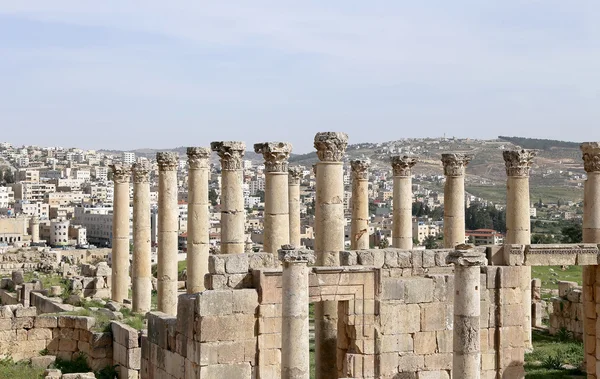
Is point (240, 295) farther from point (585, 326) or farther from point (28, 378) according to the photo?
point (585, 326)

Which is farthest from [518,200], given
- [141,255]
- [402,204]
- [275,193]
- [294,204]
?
[141,255]

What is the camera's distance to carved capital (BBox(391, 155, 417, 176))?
101 ft

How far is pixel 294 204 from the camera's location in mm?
34156

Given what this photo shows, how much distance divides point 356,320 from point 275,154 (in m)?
5.25

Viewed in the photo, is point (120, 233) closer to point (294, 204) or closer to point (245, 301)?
point (294, 204)

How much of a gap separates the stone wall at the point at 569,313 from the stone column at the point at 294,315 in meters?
15.6

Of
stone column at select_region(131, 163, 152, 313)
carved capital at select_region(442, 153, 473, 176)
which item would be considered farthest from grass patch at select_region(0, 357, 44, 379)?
carved capital at select_region(442, 153, 473, 176)

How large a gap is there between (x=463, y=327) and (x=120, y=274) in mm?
17506

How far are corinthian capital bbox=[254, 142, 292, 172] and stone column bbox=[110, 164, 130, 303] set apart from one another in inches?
393

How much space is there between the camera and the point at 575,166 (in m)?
188

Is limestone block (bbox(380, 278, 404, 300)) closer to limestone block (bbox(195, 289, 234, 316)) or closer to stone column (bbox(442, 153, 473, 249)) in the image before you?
limestone block (bbox(195, 289, 234, 316))

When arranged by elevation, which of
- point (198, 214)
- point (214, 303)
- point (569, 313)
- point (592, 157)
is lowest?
point (569, 313)

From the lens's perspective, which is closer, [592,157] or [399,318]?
[399,318]

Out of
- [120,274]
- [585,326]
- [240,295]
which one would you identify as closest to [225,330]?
[240,295]
